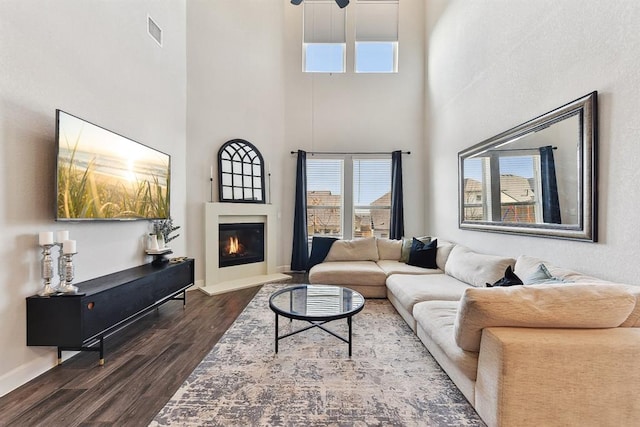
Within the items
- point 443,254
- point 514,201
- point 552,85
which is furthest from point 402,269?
point 552,85

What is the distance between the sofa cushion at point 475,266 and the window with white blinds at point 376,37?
396 cm

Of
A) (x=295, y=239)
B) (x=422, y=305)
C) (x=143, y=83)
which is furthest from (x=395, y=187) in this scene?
(x=143, y=83)

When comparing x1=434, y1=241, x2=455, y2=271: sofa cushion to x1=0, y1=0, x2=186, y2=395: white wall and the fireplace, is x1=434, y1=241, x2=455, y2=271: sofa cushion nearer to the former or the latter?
the fireplace

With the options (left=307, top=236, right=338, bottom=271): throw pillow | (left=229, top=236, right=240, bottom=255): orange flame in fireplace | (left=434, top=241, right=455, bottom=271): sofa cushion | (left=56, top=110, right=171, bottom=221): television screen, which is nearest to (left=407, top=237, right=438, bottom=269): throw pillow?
(left=434, top=241, right=455, bottom=271): sofa cushion

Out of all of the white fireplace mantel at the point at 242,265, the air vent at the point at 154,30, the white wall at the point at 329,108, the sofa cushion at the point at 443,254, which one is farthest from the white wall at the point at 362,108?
the air vent at the point at 154,30

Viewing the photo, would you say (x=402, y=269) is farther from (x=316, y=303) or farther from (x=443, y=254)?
(x=316, y=303)

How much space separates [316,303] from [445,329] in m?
1.09

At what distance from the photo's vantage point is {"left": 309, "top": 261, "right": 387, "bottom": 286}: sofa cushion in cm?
362

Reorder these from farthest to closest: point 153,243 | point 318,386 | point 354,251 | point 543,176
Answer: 1. point 354,251
2. point 153,243
3. point 543,176
4. point 318,386

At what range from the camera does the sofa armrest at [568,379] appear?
4.25 feet

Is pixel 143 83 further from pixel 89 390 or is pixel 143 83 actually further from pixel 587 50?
pixel 587 50

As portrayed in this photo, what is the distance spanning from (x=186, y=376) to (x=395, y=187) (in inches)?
172

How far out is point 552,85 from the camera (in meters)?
2.27

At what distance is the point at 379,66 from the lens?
5.34m
